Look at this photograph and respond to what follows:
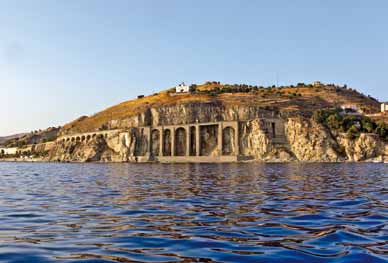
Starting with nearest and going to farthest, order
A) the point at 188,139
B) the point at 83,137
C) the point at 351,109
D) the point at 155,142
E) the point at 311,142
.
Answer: the point at 311,142 → the point at 188,139 → the point at 155,142 → the point at 351,109 → the point at 83,137

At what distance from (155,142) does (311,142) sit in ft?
173

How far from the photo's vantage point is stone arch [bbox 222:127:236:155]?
133000mm

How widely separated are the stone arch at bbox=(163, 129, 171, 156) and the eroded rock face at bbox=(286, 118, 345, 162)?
41113mm

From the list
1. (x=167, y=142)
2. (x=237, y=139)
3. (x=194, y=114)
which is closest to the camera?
(x=237, y=139)

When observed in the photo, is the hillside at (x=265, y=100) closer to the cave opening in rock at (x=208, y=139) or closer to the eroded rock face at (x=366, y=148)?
the cave opening in rock at (x=208, y=139)

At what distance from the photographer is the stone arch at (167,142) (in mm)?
146875

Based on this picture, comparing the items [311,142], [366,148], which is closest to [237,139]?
[311,142]

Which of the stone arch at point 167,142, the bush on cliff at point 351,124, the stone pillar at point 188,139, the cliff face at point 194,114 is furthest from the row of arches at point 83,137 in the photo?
the bush on cliff at point 351,124

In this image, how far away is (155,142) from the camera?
148m

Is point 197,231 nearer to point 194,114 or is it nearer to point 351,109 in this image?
point 194,114

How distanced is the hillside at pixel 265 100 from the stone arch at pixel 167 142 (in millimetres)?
17651

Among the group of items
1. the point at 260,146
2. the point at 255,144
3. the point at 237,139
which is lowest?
the point at 260,146

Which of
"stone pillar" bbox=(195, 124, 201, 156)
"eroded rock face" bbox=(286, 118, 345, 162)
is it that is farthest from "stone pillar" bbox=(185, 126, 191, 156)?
"eroded rock face" bbox=(286, 118, 345, 162)

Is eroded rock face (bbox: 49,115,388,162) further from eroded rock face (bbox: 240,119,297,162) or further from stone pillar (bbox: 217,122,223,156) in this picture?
stone pillar (bbox: 217,122,223,156)
